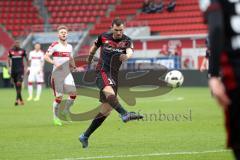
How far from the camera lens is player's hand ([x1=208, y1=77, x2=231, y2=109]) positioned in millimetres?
4805

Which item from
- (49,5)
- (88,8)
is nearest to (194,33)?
(88,8)

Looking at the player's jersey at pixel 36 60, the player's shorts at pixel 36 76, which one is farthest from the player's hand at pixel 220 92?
the player's jersey at pixel 36 60

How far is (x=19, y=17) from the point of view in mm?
45875

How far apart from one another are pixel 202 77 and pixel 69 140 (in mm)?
25198

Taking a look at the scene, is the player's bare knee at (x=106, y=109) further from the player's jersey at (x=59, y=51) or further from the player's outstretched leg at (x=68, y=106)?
the player's jersey at (x=59, y=51)

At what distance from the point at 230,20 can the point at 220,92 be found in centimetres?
56

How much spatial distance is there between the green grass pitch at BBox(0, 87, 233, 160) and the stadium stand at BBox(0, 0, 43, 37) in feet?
82.0

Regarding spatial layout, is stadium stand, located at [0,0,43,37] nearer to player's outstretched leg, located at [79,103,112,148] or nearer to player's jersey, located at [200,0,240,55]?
player's outstretched leg, located at [79,103,112,148]

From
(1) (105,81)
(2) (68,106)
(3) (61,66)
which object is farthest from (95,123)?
(3) (61,66)

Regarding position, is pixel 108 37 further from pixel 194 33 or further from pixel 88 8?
pixel 88 8

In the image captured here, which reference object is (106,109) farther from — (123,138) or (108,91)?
(123,138)

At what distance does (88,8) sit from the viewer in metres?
45.4

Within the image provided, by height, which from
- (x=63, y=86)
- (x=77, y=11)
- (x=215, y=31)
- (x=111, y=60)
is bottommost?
(x=77, y=11)

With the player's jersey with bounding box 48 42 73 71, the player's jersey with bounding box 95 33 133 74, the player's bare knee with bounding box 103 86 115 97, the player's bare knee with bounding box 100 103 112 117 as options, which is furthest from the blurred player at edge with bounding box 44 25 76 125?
the player's bare knee with bounding box 100 103 112 117
